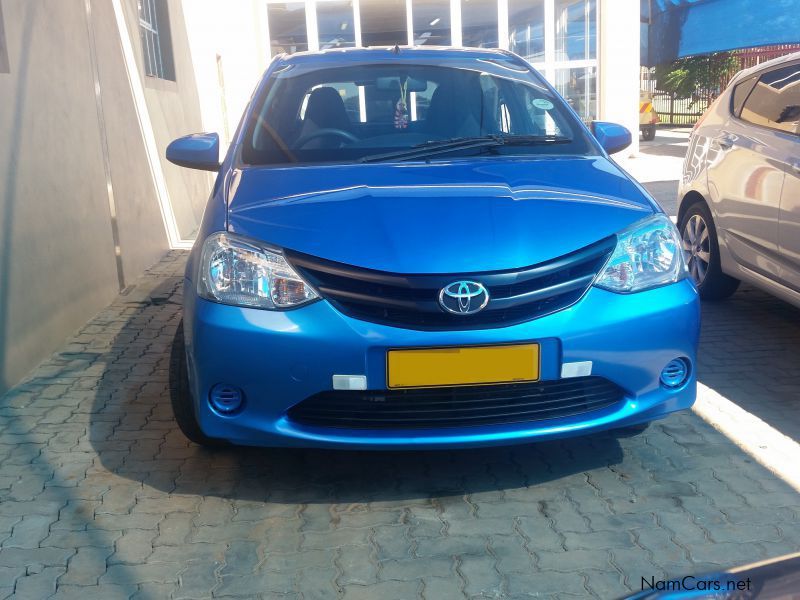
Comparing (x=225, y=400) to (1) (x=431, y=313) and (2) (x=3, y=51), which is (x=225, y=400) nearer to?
(1) (x=431, y=313)

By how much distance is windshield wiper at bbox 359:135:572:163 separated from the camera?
3.85 metres

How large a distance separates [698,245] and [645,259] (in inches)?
118

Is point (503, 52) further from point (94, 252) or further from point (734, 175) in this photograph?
point (94, 252)

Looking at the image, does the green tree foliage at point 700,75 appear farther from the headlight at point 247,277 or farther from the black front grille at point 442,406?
the headlight at point 247,277

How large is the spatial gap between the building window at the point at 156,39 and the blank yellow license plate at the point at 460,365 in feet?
21.1

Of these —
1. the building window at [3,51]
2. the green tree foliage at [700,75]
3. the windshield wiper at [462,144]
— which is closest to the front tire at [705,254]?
the windshield wiper at [462,144]

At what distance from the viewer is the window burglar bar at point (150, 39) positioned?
Answer: 866 cm

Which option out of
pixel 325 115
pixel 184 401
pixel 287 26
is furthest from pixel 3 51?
pixel 287 26

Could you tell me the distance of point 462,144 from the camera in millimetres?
4000

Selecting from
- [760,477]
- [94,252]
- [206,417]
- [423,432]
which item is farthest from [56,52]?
[760,477]

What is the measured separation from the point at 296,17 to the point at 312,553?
14124 millimetres

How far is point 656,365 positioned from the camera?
3199 millimetres

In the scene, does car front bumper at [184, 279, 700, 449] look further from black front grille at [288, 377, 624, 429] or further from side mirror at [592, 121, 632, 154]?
side mirror at [592, 121, 632, 154]

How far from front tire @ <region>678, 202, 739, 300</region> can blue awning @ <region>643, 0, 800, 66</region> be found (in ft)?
32.1
